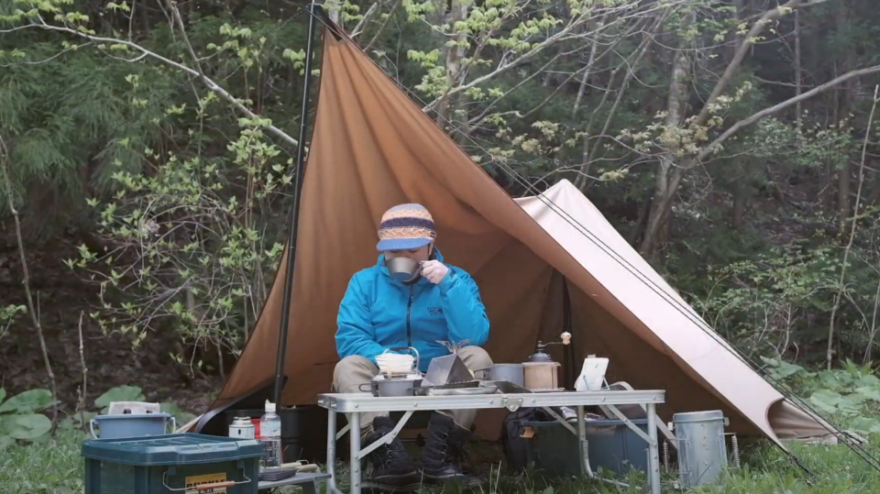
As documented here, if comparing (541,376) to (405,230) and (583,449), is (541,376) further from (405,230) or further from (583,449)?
(405,230)

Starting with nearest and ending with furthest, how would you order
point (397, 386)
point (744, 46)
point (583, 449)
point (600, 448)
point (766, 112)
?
→ point (397, 386) < point (583, 449) < point (600, 448) < point (744, 46) < point (766, 112)

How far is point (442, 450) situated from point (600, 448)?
727 millimetres

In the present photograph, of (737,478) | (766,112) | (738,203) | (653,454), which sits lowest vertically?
(737,478)

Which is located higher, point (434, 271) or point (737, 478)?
point (434, 271)

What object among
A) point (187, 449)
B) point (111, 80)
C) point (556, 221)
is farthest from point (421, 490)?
point (111, 80)

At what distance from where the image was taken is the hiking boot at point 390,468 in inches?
112

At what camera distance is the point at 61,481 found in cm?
341

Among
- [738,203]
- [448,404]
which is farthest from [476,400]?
[738,203]

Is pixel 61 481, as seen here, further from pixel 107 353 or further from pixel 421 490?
pixel 107 353

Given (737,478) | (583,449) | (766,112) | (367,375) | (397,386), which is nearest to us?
(397,386)

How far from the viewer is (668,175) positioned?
7.01m

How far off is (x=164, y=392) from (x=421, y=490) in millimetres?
3971

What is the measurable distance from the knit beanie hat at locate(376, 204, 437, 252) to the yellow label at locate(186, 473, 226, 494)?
1.21m

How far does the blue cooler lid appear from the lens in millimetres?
2078
